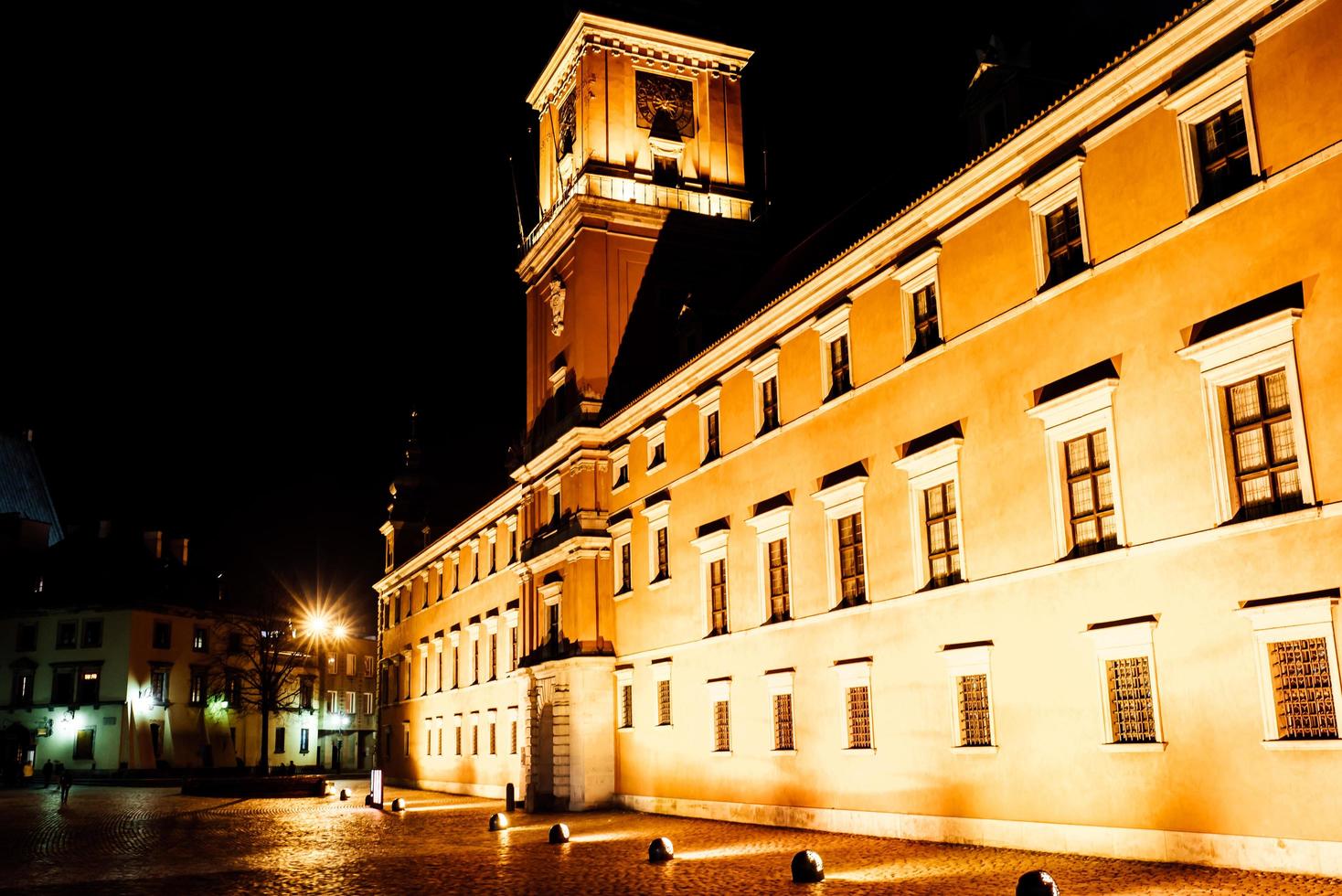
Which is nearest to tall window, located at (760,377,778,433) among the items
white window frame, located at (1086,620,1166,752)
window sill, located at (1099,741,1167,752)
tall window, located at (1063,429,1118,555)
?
tall window, located at (1063,429,1118,555)

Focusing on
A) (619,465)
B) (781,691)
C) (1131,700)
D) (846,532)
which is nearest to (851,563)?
(846,532)

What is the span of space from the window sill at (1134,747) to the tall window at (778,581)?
10.2 m

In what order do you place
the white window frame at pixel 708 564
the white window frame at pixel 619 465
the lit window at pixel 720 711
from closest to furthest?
the lit window at pixel 720 711
the white window frame at pixel 708 564
the white window frame at pixel 619 465

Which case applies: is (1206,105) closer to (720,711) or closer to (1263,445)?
(1263,445)

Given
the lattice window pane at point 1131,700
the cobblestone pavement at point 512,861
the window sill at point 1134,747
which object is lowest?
the cobblestone pavement at point 512,861

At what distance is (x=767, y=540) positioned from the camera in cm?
2798

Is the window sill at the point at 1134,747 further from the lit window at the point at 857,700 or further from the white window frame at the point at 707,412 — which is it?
the white window frame at the point at 707,412

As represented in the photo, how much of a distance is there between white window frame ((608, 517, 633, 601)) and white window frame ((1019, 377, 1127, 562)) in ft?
59.7

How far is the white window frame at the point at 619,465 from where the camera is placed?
37.0m

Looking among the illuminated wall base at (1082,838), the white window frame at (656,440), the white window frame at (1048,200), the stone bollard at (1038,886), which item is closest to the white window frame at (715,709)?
the illuminated wall base at (1082,838)

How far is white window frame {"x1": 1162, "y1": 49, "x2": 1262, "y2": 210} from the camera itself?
16.4 metres

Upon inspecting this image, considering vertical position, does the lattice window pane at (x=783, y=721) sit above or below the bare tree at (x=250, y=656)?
below

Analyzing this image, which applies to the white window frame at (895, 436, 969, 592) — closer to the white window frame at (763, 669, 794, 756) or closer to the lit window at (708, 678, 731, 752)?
the white window frame at (763, 669, 794, 756)

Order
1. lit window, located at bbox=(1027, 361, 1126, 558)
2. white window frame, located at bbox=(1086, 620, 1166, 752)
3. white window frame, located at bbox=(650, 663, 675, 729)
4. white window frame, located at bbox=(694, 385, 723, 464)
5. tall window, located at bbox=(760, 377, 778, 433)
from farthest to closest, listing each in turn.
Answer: white window frame, located at bbox=(650, 663, 675, 729) < white window frame, located at bbox=(694, 385, 723, 464) < tall window, located at bbox=(760, 377, 778, 433) < lit window, located at bbox=(1027, 361, 1126, 558) < white window frame, located at bbox=(1086, 620, 1166, 752)
